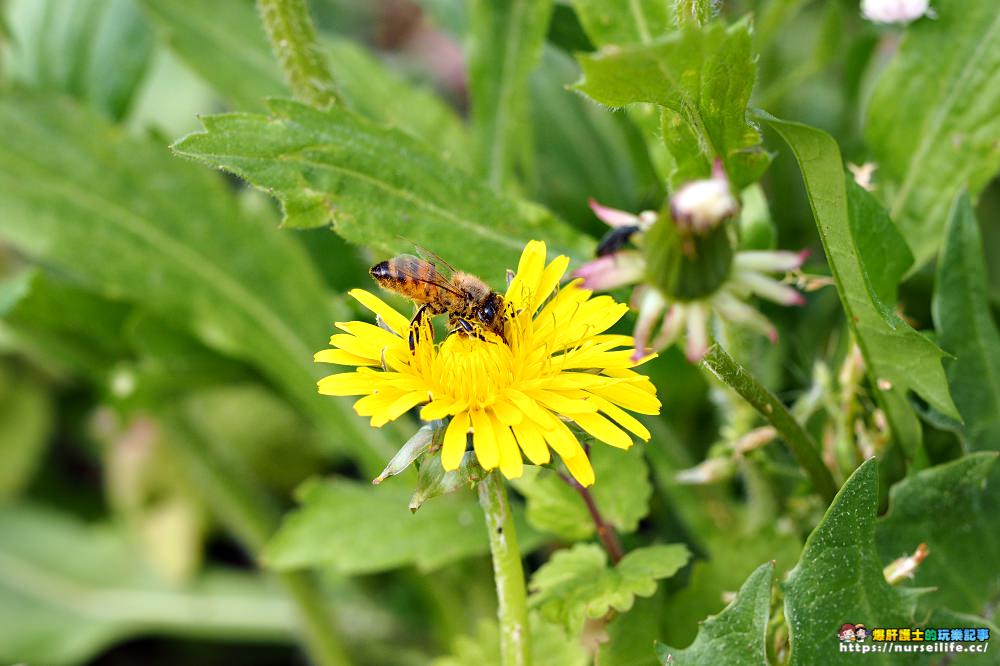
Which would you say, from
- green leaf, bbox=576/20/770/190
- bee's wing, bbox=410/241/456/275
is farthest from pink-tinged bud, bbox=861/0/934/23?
bee's wing, bbox=410/241/456/275

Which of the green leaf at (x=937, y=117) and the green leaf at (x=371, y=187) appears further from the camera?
the green leaf at (x=937, y=117)

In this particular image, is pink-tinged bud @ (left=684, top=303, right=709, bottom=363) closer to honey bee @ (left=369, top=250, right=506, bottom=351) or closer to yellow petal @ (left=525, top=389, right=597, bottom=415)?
yellow petal @ (left=525, top=389, right=597, bottom=415)

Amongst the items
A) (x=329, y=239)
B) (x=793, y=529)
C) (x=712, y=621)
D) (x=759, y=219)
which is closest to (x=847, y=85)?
(x=759, y=219)

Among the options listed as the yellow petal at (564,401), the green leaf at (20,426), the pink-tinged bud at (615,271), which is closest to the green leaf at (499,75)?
the yellow petal at (564,401)

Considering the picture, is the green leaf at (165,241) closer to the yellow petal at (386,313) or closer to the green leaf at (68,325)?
the green leaf at (68,325)

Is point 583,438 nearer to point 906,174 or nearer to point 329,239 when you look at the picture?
point 906,174

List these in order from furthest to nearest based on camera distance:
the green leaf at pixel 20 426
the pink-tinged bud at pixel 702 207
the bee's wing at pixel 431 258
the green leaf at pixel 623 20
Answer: the green leaf at pixel 20 426, the green leaf at pixel 623 20, the bee's wing at pixel 431 258, the pink-tinged bud at pixel 702 207
